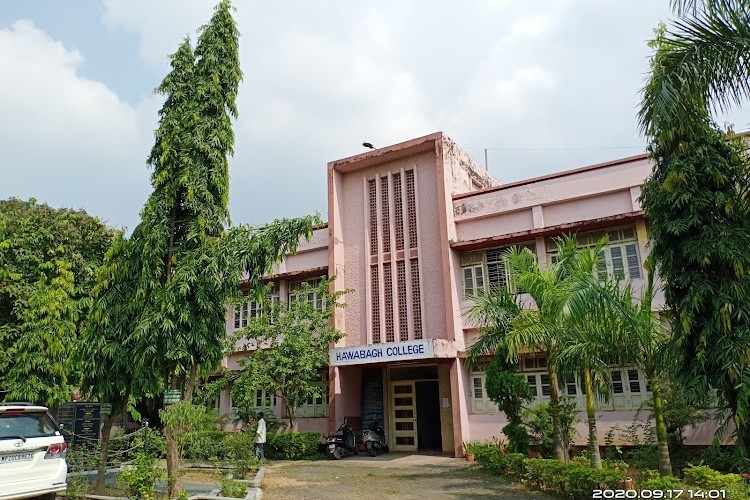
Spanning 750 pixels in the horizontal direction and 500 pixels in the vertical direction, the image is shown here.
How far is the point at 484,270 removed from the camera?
16766mm

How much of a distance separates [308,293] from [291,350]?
2186 mm

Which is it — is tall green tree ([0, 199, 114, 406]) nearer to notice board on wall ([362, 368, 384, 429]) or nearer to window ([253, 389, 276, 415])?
window ([253, 389, 276, 415])

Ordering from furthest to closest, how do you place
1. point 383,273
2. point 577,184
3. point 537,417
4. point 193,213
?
point 383,273, point 577,184, point 537,417, point 193,213

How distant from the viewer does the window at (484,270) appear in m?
16.5

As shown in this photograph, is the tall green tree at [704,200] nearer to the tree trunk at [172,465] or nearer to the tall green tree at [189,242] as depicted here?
the tall green tree at [189,242]

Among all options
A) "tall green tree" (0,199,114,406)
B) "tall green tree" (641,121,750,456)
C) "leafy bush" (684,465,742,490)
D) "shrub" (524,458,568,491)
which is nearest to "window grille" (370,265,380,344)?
"tall green tree" (0,199,114,406)

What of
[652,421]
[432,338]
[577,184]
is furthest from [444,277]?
[652,421]

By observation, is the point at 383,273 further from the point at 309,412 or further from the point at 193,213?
the point at 193,213

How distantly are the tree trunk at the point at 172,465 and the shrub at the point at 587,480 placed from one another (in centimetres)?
595

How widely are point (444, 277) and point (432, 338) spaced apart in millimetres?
1773

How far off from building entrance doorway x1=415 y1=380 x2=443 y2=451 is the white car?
11918 millimetres

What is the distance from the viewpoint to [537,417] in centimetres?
1318

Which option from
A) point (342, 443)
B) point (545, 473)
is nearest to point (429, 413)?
point (342, 443)

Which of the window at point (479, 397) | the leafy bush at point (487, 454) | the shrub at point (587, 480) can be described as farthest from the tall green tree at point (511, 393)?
the window at point (479, 397)
